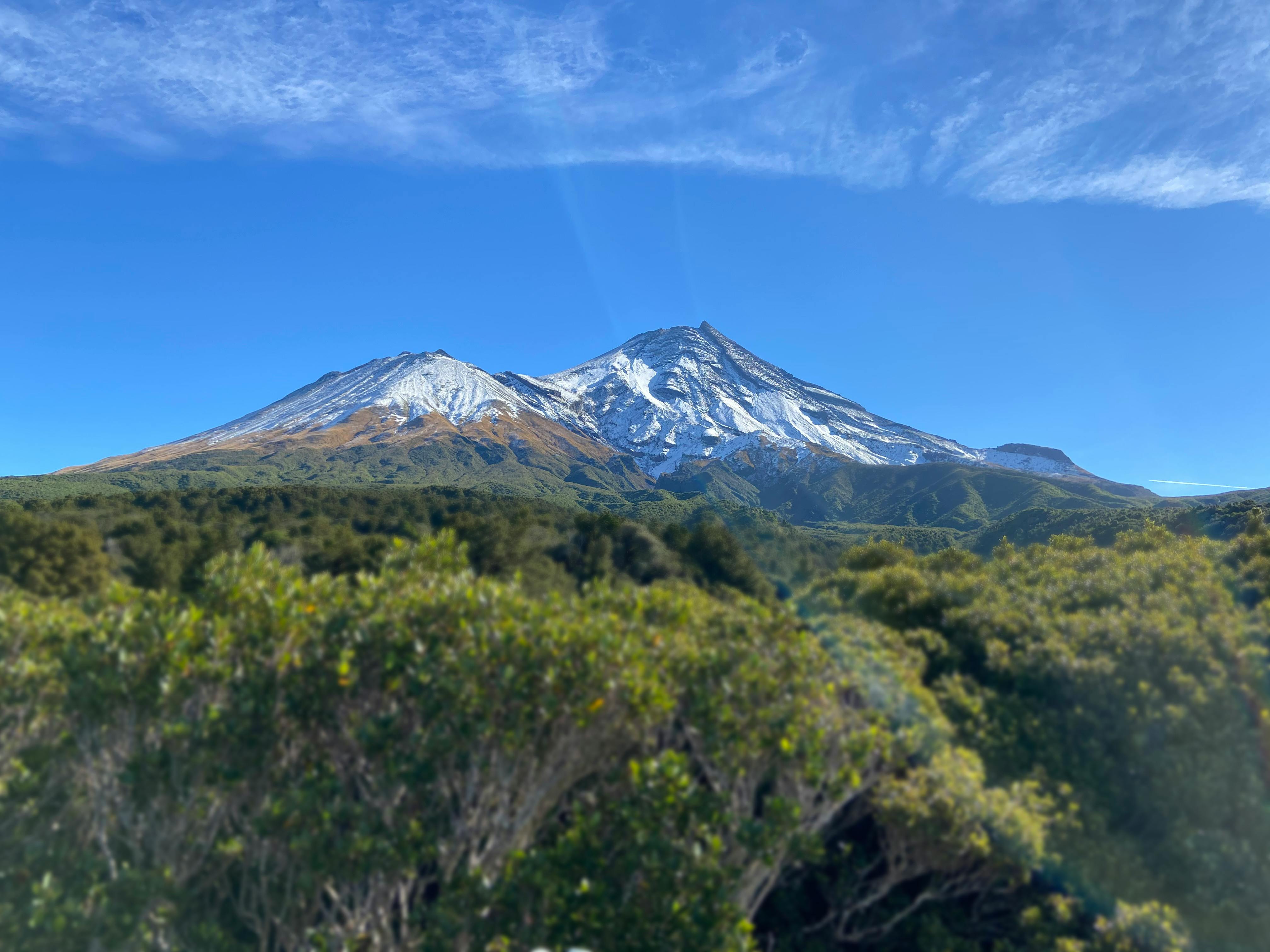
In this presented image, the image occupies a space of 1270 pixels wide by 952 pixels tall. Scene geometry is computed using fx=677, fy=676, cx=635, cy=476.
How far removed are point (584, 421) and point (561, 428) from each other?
1478 centimetres

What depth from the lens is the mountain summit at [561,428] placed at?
14562 cm

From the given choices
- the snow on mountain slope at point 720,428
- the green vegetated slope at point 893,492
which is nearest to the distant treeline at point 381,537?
the green vegetated slope at point 893,492

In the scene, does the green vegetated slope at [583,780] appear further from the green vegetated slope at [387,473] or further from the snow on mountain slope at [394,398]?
the snow on mountain slope at [394,398]

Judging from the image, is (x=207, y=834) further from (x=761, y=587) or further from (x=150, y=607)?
(x=761, y=587)

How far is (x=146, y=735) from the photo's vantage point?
7191mm

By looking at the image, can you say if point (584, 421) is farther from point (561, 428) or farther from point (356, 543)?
point (356, 543)

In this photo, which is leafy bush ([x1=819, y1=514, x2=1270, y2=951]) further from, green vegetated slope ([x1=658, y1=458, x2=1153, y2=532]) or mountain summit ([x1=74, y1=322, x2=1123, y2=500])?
mountain summit ([x1=74, y1=322, x2=1123, y2=500])

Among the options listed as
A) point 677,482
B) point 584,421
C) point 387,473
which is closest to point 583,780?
point 387,473

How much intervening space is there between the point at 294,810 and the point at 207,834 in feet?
4.69

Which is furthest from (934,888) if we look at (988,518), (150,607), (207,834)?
(988,518)

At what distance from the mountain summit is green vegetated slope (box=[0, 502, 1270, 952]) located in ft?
425

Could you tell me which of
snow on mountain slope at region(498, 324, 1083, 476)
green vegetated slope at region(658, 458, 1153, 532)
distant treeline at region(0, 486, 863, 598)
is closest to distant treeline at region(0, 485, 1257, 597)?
distant treeline at region(0, 486, 863, 598)

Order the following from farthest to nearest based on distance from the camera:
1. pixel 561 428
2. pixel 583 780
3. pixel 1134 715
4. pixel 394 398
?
pixel 561 428 → pixel 394 398 → pixel 583 780 → pixel 1134 715

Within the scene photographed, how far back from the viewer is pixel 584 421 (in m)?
188
